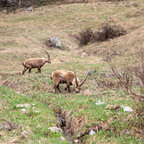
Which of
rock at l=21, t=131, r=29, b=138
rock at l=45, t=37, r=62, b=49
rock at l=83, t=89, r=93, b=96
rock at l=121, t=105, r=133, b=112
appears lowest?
rock at l=45, t=37, r=62, b=49

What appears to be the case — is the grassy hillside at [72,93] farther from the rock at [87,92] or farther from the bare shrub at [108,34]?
the bare shrub at [108,34]

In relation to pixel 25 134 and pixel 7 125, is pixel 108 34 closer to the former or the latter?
pixel 7 125

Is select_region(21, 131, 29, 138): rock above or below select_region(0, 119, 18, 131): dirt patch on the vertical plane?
above

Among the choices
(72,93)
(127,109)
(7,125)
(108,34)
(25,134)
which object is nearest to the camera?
(25,134)

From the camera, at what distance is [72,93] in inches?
515

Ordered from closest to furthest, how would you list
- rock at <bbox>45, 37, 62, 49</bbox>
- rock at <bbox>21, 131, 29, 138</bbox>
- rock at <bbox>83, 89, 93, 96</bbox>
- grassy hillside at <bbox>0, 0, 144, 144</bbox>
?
rock at <bbox>21, 131, 29, 138</bbox> < grassy hillside at <bbox>0, 0, 144, 144</bbox> < rock at <bbox>83, 89, 93, 96</bbox> < rock at <bbox>45, 37, 62, 49</bbox>

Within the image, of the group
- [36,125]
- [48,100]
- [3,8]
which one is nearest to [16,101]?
[48,100]

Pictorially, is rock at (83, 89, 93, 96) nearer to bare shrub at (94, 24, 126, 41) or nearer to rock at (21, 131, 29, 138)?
rock at (21, 131, 29, 138)

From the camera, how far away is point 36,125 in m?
8.23

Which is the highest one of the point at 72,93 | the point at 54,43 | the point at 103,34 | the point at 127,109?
the point at 127,109

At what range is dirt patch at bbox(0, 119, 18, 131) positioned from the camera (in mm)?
7367

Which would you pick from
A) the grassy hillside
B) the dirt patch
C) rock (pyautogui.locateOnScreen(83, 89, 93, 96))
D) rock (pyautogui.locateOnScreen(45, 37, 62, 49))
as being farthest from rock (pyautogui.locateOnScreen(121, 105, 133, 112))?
rock (pyautogui.locateOnScreen(45, 37, 62, 49))

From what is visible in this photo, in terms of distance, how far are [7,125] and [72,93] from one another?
5921 mm

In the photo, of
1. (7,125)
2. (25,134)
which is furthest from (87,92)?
(25,134)
